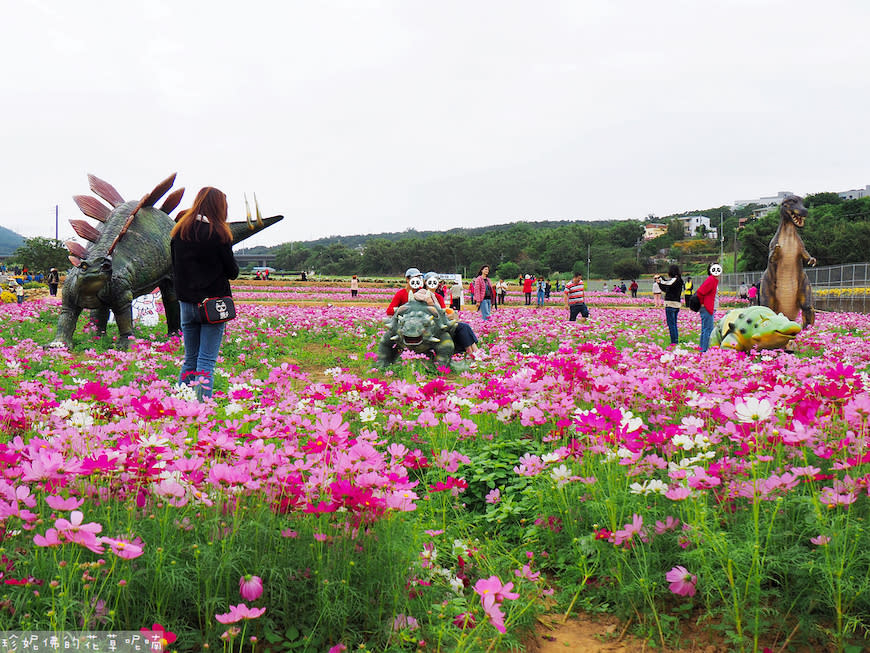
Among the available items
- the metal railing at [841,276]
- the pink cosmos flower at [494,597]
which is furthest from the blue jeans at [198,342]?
the metal railing at [841,276]

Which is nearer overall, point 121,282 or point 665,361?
point 665,361

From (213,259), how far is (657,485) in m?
4.34

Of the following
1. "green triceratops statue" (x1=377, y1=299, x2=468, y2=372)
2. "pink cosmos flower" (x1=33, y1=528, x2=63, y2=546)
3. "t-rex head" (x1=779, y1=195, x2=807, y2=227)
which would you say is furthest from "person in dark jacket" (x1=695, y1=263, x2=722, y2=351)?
"pink cosmos flower" (x1=33, y1=528, x2=63, y2=546)

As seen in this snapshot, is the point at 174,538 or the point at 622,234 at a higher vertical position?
the point at 622,234

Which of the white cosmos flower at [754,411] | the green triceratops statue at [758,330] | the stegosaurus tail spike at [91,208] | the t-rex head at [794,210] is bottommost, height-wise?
the green triceratops statue at [758,330]

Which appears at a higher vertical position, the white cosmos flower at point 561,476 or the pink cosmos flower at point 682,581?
the white cosmos flower at point 561,476

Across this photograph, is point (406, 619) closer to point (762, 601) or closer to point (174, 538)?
point (174, 538)

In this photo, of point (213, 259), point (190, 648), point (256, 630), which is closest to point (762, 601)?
point (256, 630)

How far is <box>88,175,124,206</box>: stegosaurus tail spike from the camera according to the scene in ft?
36.0

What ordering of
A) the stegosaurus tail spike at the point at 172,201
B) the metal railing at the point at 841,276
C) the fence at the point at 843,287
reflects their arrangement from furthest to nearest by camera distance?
the metal railing at the point at 841,276, the fence at the point at 843,287, the stegosaurus tail spike at the point at 172,201

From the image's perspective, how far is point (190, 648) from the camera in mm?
1988

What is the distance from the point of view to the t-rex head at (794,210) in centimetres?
951

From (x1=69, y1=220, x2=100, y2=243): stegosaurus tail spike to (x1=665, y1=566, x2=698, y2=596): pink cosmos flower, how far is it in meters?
10.1

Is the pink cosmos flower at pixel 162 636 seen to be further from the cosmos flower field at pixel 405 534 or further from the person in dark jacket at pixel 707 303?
the person in dark jacket at pixel 707 303
